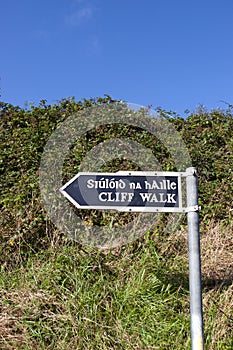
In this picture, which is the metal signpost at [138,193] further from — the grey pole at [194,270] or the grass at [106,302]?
the grass at [106,302]

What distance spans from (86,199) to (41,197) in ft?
6.93

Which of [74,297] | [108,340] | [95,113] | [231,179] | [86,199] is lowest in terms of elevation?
[108,340]

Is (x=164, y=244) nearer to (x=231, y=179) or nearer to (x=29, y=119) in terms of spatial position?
(x=231, y=179)

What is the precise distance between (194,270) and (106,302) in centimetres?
107

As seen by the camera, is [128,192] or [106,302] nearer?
[128,192]

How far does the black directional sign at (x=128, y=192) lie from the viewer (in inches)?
88.2

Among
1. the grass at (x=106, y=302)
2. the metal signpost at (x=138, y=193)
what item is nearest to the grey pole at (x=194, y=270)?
the metal signpost at (x=138, y=193)

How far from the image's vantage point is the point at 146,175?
2277 mm

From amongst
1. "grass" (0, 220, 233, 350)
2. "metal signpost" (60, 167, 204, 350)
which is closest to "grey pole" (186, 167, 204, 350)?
"metal signpost" (60, 167, 204, 350)

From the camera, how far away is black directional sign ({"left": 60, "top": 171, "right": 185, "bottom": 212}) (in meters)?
2.24

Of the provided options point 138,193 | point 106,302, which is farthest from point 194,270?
point 106,302

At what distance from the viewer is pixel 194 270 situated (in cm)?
216

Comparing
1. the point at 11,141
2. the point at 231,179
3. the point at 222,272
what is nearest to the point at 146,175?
the point at 222,272

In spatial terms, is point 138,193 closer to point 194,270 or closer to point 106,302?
point 194,270
